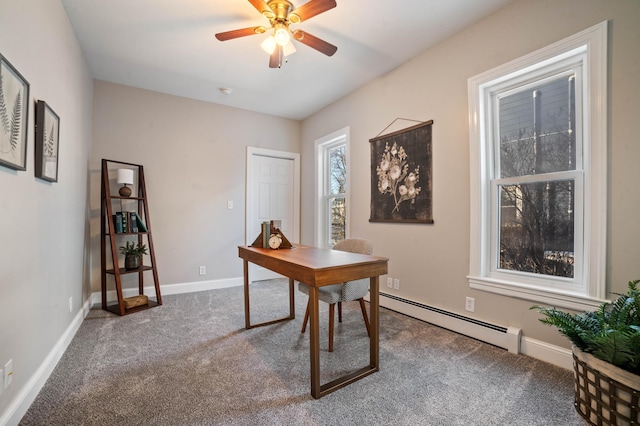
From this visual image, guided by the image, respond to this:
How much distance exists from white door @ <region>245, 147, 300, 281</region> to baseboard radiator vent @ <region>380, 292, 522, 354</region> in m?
2.05

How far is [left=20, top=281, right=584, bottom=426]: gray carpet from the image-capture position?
4.79ft

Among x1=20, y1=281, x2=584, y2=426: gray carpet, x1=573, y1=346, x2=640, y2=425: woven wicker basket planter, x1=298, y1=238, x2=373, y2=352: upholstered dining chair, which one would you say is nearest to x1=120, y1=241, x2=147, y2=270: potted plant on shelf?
x1=20, y1=281, x2=584, y2=426: gray carpet

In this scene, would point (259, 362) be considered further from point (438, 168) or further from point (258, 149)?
point (258, 149)

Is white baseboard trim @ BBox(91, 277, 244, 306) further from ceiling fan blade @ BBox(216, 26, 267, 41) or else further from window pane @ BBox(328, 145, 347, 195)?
ceiling fan blade @ BBox(216, 26, 267, 41)

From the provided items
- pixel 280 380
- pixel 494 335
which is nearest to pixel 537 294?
pixel 494 335

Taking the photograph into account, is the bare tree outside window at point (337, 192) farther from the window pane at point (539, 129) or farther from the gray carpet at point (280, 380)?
the window pane at point (539, 129)

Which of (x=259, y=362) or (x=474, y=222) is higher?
(x=474, y=222)

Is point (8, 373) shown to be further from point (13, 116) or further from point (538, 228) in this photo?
point (538, 228)

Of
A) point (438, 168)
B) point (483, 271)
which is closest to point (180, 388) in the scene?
point (483, 271)

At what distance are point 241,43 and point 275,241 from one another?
6.00 ft

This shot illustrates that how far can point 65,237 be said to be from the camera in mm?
2281

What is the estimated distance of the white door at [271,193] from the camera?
4.36 m

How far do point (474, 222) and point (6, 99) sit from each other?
2.95 meters

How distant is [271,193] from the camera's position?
15.0 ft
